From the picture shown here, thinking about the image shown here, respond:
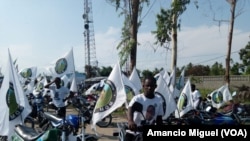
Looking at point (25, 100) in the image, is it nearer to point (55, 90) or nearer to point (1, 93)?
point (1, 93)

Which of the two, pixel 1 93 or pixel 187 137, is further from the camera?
pixel 1 93

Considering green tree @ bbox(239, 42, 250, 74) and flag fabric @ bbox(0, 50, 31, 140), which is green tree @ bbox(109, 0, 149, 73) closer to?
flag fabric @ bbox(0, 50, 31, 140)

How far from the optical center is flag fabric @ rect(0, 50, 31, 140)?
8.20 m

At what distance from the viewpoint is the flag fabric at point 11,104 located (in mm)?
8203

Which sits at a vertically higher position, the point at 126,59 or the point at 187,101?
the point at 126,59

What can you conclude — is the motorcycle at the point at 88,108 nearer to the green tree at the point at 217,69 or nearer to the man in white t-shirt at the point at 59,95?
the man in white t-shirt at the point at 59,95

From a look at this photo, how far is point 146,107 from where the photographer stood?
545cm

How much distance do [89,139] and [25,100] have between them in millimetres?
1635

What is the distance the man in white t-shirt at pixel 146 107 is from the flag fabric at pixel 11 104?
11.9ft

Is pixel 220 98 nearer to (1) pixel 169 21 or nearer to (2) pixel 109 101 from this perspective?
(1) pixel 169 21

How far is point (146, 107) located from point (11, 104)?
387 cm

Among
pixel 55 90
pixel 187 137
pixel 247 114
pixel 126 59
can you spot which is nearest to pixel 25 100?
pixel 55 90

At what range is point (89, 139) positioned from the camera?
26.1 ft

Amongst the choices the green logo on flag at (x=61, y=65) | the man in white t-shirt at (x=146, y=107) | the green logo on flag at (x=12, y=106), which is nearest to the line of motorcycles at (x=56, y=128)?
the green logo on flag at (x=12, y=106)
